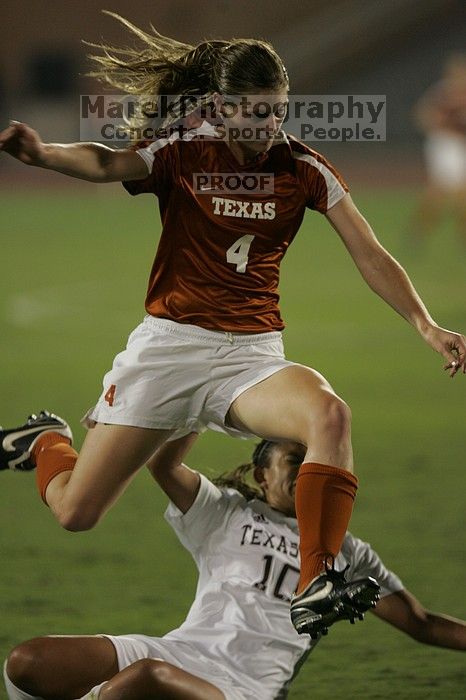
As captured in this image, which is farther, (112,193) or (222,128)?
(112,193)

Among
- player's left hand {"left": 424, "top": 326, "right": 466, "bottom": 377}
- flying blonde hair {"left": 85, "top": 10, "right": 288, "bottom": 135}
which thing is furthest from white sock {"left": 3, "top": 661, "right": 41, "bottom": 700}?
flying blonde hair {"left": 85, "top": 10, "right": 288, "bottom": 135}

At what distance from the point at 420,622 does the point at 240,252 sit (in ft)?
4.54

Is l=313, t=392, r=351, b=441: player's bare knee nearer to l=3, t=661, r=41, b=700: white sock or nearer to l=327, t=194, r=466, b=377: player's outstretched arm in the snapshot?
l=327, t=194, r=466, b=377: player's outstretched arm

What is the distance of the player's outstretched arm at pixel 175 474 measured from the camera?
4.58m

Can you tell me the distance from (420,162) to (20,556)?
21.8 m

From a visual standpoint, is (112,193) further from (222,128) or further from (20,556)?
(222,128)

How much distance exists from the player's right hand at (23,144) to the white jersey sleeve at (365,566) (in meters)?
1.66

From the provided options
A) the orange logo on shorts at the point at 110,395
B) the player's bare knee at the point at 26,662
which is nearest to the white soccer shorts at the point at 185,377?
the orange logo on shorts at the point at 110,395

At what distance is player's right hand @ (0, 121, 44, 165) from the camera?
12.5ft

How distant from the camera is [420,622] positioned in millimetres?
4480

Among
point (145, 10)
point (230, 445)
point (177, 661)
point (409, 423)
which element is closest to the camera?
Answer: point (177, 661)

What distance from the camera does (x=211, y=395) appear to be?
4.30 m

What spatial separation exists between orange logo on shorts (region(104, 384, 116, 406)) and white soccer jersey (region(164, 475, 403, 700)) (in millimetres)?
479

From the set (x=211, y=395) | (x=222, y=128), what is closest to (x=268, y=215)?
(x=222, y=128)
